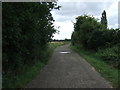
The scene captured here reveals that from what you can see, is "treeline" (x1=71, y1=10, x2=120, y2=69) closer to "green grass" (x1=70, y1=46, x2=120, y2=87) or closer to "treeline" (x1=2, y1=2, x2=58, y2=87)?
"green grass" (x1=70, y1=46, x2=120, y2=87)

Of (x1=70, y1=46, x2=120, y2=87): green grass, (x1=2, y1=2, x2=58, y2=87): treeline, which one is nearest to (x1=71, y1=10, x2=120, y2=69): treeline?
(x1=70, y1=46, x2=120, y2=87): green grass

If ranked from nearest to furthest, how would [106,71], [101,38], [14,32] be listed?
[14,32], [106,71], [101,38]

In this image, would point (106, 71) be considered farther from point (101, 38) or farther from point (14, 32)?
point (101, 38)

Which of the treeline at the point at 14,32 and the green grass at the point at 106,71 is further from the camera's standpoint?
the green grass at the point at 106,71

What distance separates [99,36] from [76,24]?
47.3ft

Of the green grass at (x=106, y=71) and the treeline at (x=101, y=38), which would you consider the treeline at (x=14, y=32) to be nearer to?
the green grass at (x=106, y=71)

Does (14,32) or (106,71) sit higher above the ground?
(14,32)

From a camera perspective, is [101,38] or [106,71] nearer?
[106,71]

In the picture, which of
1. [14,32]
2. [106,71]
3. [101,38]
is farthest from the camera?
[101,38]

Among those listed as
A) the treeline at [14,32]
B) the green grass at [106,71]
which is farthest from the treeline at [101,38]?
the treeline at [14,32]

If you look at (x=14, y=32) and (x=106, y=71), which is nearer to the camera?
(x=14, y=32)

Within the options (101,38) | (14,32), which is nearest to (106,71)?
(14,32)

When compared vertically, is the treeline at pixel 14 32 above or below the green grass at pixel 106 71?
above

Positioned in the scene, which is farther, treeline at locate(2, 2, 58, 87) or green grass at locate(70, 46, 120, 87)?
green grass at locate(70, 46, 120, 87)
